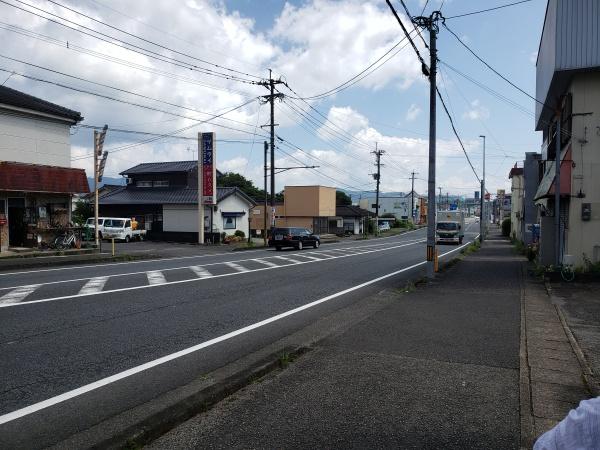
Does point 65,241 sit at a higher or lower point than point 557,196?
lower

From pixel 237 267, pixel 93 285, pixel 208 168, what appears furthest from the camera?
pixel 208 168

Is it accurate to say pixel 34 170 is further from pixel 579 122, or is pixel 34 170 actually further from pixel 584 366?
pixel 584 366

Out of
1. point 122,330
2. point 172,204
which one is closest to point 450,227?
point 172,204

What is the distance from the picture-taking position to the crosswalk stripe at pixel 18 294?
10.1 m

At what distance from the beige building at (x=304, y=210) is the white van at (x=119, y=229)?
17.8 m

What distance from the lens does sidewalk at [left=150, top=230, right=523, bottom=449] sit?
3.88m

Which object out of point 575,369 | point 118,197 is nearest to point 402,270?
point 575,369

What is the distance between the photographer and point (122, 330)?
7684 mm

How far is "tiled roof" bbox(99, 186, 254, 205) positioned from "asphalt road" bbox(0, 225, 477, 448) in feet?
72.6

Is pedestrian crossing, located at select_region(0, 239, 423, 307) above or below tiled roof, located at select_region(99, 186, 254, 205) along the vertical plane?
below

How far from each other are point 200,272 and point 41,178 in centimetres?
1096

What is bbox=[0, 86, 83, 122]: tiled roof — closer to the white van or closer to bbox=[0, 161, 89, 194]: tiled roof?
bbox=[0, 161, 89, 194]: tiled roof

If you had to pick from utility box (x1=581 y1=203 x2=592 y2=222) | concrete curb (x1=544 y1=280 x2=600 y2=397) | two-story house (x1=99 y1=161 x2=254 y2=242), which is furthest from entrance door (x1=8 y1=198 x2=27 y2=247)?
utility box (x1=581 y1=203 x2=592 y2=222)

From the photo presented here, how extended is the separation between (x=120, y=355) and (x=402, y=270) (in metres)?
13.9
